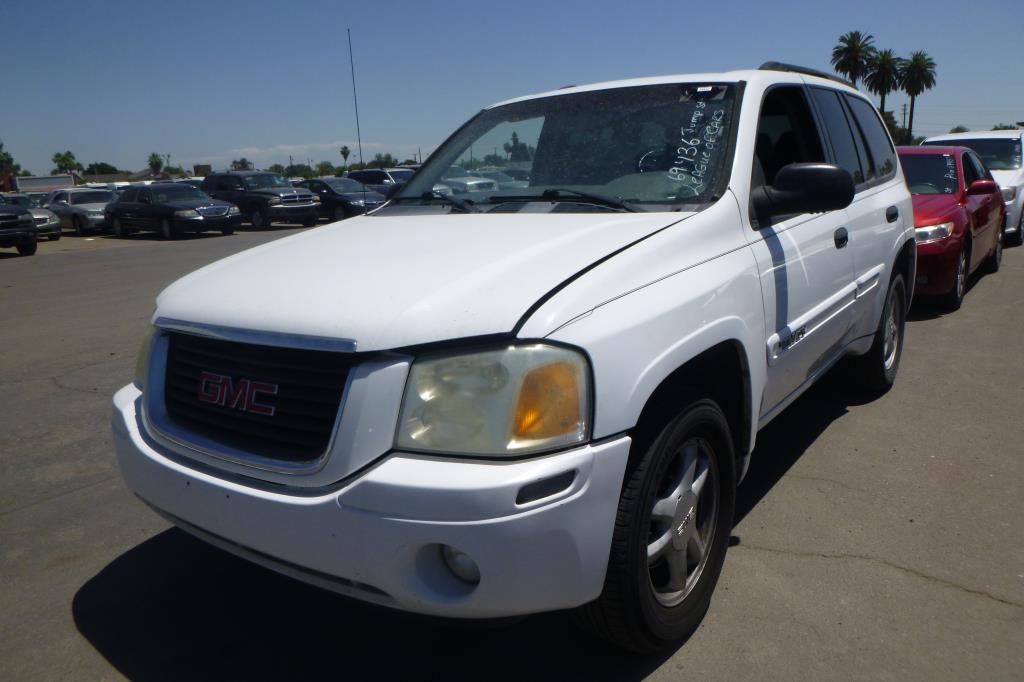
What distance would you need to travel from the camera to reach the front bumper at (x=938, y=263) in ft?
24.0

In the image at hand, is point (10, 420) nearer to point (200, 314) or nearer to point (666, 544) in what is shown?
point (200, 314)

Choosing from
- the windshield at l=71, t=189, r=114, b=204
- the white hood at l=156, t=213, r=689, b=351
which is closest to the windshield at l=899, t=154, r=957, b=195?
the white hood at l=156, t=213, r=689, b=351

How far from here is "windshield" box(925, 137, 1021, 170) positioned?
1191cm

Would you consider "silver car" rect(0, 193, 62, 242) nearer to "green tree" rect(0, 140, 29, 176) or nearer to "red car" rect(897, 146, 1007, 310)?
"red car" rect(897, 146, 1007, 310)

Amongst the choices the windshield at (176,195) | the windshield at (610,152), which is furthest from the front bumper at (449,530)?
the windshield at (176,195)

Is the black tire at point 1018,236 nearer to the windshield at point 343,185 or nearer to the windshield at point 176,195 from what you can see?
the windshield at point 343,185

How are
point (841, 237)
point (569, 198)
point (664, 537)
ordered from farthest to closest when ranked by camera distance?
1. point (841, 237)
2. point (569, 198)
3. point (664, 537)

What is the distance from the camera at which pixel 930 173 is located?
27.8ft

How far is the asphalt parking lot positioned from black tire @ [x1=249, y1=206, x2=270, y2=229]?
2070 cm

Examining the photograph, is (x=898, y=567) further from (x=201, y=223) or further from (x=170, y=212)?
(x=170, y=212)

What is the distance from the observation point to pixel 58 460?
449 centimetres

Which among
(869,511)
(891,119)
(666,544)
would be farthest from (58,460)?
(891,119)

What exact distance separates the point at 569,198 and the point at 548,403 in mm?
1350

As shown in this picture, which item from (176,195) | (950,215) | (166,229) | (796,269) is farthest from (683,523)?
(176,195)
